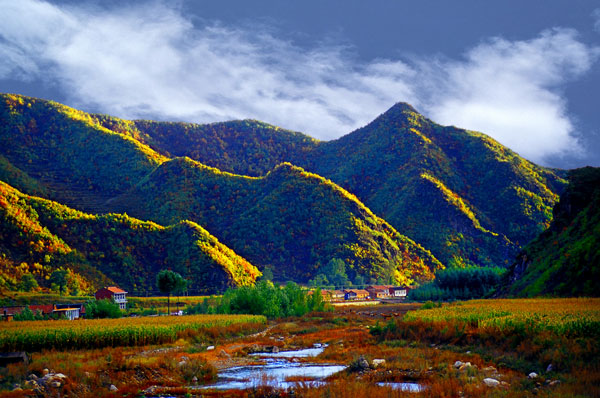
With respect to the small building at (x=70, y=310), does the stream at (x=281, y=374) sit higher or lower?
lower

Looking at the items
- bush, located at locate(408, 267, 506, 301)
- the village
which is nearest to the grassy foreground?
the village

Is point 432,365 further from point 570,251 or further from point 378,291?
point 378,291

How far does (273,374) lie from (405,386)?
8188 mm

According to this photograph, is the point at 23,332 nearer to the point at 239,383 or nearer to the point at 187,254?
the point at 239,383

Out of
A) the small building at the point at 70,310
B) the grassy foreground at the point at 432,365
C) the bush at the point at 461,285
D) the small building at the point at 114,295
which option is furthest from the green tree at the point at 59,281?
the grassy foreground at the point at 432,365

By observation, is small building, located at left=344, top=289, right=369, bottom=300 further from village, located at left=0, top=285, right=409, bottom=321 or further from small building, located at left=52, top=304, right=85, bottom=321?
small building, located at left=52, top=304, right=85, bottom=321

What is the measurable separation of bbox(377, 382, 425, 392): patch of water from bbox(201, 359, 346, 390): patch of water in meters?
2.79

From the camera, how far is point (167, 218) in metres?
200

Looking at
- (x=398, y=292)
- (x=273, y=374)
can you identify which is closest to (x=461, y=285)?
(x=398, y=292)

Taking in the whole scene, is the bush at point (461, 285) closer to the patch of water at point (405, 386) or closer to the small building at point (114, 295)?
the small building at point (114, 295)

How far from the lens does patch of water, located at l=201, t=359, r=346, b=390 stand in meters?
23.4

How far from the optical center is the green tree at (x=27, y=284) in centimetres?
11519

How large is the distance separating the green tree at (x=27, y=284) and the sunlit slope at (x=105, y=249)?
8.30ft

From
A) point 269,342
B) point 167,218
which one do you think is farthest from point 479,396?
point 167,218
